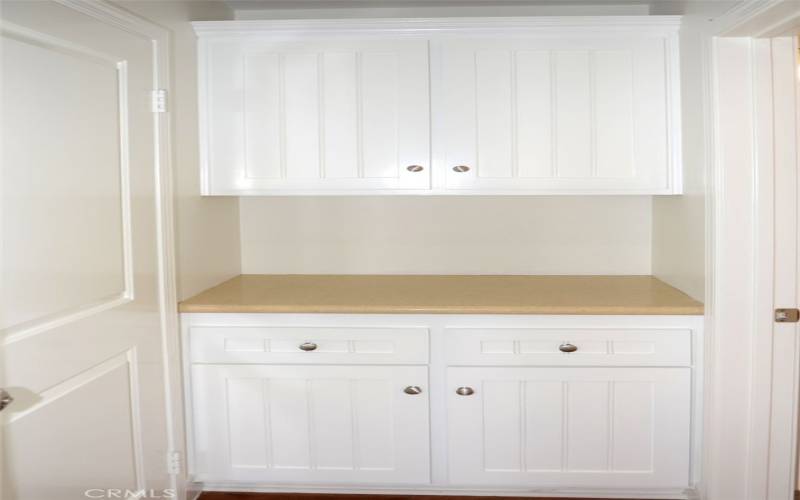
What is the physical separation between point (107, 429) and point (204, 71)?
1.42m

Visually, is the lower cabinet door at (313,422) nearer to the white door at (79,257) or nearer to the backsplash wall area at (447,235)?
the white door at (79,257)

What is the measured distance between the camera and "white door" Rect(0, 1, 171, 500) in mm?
1603

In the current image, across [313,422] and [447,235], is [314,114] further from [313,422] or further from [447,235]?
[313,422]

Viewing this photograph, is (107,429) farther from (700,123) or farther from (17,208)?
(700,123)

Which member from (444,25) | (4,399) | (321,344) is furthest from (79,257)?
(444,25)

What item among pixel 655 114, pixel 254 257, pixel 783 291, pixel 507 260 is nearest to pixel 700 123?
pixel 655 114

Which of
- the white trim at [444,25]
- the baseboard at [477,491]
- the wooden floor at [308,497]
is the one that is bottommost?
the wooden floor at [308,497]

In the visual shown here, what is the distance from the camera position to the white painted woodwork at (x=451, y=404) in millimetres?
2410

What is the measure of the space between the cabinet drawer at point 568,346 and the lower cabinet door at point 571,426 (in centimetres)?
3

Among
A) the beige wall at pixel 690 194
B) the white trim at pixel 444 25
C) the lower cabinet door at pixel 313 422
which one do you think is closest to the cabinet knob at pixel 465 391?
the lower cabinet door at pixel 313 422

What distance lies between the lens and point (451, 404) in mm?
2467

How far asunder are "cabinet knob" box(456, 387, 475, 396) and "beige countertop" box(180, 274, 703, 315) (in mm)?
284

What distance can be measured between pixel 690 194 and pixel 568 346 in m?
0.74

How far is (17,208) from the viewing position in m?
1.60
